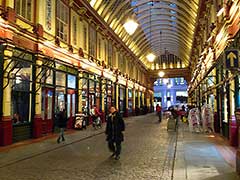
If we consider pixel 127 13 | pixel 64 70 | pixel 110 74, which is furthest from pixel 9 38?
pixel 127 13

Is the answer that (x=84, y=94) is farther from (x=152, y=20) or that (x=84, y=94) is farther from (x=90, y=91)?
(x=152, y=20)

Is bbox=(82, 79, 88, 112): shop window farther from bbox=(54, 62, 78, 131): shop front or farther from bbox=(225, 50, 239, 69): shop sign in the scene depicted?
bbox=(225, 50, 239, 69): shop sign

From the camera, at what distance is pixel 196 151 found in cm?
1002

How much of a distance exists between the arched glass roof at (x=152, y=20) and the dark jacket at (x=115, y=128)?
15044 millimetres

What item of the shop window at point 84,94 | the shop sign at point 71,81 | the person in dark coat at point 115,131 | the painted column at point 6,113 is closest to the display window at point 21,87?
Answer: the painted column at point 6,113

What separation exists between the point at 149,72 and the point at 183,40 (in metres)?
14.7

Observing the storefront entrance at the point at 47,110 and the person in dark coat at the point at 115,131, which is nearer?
the person in dark coat at the point at 115,131

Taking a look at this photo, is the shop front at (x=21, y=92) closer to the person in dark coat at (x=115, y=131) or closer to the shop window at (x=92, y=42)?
the person in dark coat at (x=115, y=131)

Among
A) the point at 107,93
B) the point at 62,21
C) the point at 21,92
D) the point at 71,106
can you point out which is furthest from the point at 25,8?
the point at 107,93

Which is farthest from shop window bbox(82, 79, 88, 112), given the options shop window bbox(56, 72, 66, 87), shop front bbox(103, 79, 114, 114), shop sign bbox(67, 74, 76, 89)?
Answer: shop front bbox(103, 79, 114, 114)

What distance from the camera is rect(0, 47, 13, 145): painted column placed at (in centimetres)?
1142

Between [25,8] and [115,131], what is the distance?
792cm

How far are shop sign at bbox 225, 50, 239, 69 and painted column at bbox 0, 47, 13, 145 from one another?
26.5 feet

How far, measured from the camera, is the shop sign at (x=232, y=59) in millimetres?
7664
